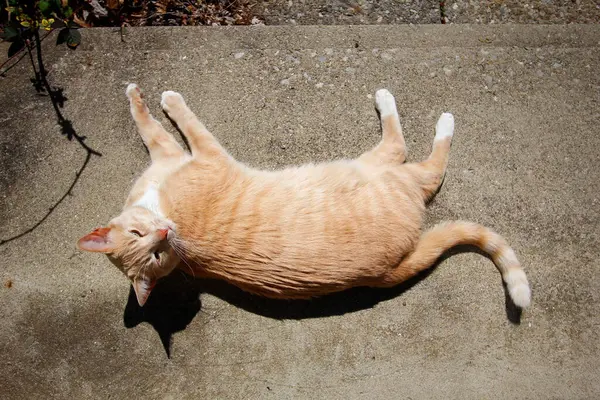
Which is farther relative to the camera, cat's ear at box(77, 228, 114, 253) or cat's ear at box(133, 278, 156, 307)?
cat's ear at box(133, 278, 156, 307)

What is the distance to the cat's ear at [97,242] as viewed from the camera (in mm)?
1829

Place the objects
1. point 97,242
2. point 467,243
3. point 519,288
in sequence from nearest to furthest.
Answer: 1. point 97,242
2. point 519,288
3. point 467,243

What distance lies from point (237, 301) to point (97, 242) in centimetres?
93

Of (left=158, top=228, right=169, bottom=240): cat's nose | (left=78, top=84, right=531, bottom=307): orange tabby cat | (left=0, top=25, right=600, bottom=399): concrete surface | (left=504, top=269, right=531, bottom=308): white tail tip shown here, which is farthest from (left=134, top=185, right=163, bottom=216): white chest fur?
(left=504, top=269, right=531, bottom=308): white tail tip

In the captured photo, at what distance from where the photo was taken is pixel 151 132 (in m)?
2.47

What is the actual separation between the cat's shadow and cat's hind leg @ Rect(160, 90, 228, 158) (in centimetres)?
75

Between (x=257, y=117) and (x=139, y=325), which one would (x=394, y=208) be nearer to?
(x=257, y=117)

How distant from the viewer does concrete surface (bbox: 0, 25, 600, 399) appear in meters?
→ 2.42

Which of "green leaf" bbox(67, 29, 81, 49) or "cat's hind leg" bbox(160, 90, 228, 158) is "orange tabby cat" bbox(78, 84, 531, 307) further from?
"green leaf" bbox(67, 29, 81, 49)

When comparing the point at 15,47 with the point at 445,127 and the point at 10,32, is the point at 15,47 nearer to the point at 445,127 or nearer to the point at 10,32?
the point at 10,32

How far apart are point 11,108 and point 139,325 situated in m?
1.56

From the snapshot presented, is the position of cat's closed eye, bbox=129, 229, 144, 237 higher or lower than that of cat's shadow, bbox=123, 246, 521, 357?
higher

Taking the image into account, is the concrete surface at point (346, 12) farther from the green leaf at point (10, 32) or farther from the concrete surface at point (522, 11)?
the green leaf at point (10, 32)

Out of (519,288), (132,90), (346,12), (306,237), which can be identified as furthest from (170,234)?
(346,12)
